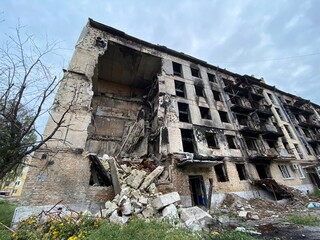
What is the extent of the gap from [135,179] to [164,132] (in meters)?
4.17

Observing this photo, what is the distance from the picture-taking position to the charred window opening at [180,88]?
574 inches

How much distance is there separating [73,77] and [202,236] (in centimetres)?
1122

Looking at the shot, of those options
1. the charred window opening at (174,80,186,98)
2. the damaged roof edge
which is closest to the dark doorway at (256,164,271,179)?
the charred window opening at (174,80,186,98)

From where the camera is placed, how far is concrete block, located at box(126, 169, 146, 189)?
7.71 metres

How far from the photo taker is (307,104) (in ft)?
78.1

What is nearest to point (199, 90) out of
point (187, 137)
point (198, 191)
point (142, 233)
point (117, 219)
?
point (187, 137)

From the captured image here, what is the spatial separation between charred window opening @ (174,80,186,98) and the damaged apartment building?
10 cm

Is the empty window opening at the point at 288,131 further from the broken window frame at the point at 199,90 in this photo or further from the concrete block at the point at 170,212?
the concrete block at the point at 170,212

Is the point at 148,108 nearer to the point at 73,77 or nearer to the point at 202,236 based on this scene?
the point at 73,77

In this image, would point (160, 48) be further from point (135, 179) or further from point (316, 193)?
point (316, 193)

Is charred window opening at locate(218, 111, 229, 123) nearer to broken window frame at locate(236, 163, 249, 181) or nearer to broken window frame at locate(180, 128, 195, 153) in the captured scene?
broken window frame at locate(236, 163, 249, 181)

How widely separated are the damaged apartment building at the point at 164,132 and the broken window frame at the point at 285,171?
Result: 11 cm

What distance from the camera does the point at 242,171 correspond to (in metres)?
12.3

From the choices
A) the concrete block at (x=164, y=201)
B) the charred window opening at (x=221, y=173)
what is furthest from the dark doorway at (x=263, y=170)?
the concrete block at (x=164, y=201)
